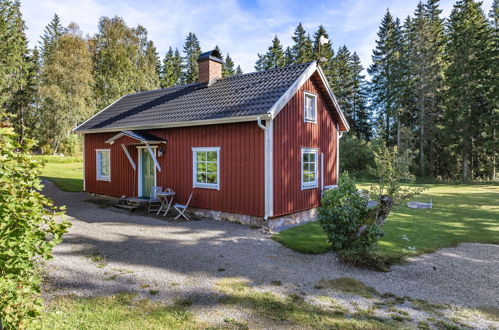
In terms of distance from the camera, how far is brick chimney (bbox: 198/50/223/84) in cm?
1339

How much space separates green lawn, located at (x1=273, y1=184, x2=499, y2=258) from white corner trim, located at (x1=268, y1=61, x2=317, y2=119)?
3678 mm

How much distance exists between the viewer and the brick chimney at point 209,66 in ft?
43.9

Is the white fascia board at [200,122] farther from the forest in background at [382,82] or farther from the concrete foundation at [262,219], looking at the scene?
the forest in background at [382,82]

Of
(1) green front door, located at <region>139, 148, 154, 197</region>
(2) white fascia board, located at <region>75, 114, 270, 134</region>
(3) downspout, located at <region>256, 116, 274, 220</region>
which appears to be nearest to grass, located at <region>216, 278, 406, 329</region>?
(3) downspout, located at <region>256, 116, 274, 220</region>

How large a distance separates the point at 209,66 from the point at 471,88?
987 inches

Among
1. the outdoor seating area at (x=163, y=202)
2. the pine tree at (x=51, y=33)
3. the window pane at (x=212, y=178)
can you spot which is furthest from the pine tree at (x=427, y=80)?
the pine tree at (x=51, y=33)

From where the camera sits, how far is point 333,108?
12820 mm

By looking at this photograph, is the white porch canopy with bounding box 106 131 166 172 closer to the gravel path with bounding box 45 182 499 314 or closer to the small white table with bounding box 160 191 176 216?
the small white table with bounding box 160 191 176 216

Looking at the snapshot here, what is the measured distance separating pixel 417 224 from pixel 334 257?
16.8 feet

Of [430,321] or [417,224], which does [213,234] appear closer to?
[430,321]

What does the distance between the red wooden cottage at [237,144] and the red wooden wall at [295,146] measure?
3cm

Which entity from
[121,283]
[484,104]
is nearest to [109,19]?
[121,283]

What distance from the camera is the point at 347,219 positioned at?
21.5ft

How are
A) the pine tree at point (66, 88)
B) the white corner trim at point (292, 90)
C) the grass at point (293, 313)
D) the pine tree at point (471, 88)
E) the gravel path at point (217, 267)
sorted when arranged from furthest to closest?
the pine tree at point (66, 88), the pine tree at point (471, 88), the white corner trim at point (292, 90), the gravel path at point (217, 267), the grass at point (293, 313)
